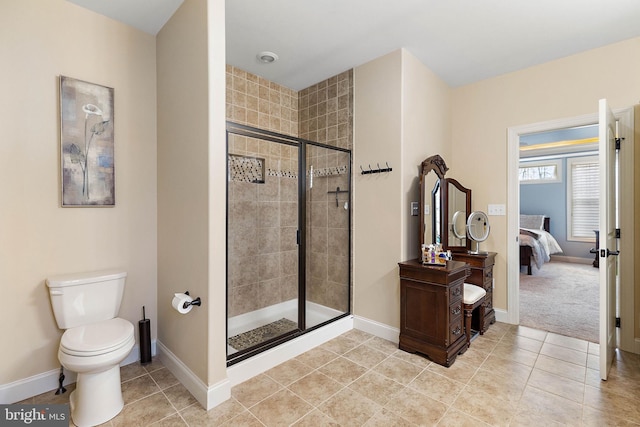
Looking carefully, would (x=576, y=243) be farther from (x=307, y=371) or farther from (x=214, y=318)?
(x=214, y=318)

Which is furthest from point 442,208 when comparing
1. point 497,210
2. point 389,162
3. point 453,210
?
point 389,162

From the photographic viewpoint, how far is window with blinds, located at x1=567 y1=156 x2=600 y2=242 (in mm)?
6547

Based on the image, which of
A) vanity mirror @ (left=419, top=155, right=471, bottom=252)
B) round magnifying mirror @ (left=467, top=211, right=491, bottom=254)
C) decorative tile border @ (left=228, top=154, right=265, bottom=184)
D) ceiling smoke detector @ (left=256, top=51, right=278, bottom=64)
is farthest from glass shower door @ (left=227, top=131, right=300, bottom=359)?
round magnifying mirror @ (left=467, top=211, right=491, bottom=254)

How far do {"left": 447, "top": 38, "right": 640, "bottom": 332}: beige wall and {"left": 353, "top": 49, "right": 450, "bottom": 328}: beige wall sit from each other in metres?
0.60

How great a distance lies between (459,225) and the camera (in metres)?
3.43

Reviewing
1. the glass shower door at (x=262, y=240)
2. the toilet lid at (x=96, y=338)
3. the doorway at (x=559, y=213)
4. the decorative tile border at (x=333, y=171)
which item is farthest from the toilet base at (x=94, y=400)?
the doorway at (x=559, y=213)

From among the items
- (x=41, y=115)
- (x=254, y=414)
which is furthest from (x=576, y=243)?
(x=41, y=115)

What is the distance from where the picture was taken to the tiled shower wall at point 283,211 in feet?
10.2

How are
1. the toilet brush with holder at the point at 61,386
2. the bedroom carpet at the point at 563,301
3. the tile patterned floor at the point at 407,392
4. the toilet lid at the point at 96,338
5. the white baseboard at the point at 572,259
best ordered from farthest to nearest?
the white baseboard at the point at 572,259 → the bedroom carpet at the point at 563,301 → the toilet brush with holder at the point at 61,386 → the tile patterned floor at the point at 407,392 → the toilet lid at the point at 96,338

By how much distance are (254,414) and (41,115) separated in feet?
7.82

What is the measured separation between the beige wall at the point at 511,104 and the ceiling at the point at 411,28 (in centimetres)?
14

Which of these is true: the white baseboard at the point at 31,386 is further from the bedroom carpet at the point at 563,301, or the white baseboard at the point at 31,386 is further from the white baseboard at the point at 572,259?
the white baseboard at the point at 572,259

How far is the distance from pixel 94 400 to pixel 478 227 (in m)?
3.58

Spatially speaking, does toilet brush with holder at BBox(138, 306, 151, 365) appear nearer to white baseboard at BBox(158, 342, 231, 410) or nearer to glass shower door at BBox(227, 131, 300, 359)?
white baseboard at BBox(158, 342, 231, 410)
